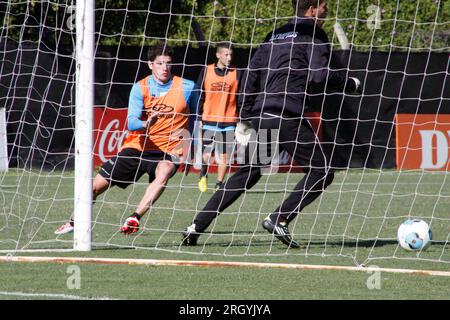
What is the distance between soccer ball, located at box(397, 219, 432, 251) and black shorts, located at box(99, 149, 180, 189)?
2.19 meters

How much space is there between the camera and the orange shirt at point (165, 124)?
9.34 m

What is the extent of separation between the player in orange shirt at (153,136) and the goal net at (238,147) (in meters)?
0.39

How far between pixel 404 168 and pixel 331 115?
160 cm

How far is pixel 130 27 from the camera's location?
20.1 meters

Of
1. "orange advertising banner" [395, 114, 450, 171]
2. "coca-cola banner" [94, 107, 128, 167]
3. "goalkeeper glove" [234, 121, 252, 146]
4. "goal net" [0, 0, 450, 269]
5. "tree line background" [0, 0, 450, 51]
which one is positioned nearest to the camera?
"goal net" [0, 0, 450, 269]

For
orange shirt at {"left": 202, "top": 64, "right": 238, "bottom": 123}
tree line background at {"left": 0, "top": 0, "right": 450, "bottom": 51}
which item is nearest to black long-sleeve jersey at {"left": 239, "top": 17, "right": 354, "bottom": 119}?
orange shirt at {"left": 202, "top": 64, "right": 238, "bottom": 123}

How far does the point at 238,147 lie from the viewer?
42.7 feet

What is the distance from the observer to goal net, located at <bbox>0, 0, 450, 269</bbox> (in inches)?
350

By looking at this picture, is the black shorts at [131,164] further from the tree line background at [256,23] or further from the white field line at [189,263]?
the tree line background at [256,23]

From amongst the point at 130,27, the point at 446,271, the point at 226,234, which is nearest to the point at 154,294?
the point at 446,271

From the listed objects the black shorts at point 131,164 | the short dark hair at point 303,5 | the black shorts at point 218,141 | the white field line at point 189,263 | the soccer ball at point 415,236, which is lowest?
the white field line at point 189,263

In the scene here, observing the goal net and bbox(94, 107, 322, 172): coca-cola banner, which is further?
bbox(94, 107, 322, 172): coca-cola banner

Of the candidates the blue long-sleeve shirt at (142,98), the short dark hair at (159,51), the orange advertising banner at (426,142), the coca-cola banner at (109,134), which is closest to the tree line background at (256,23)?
the coca-cola banner at (109,134)

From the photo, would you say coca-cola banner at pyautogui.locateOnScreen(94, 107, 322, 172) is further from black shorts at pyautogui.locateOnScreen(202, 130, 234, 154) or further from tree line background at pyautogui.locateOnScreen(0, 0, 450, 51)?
tree line background at pyautogui.locateOnScreen(0, 0, 450, 51)
